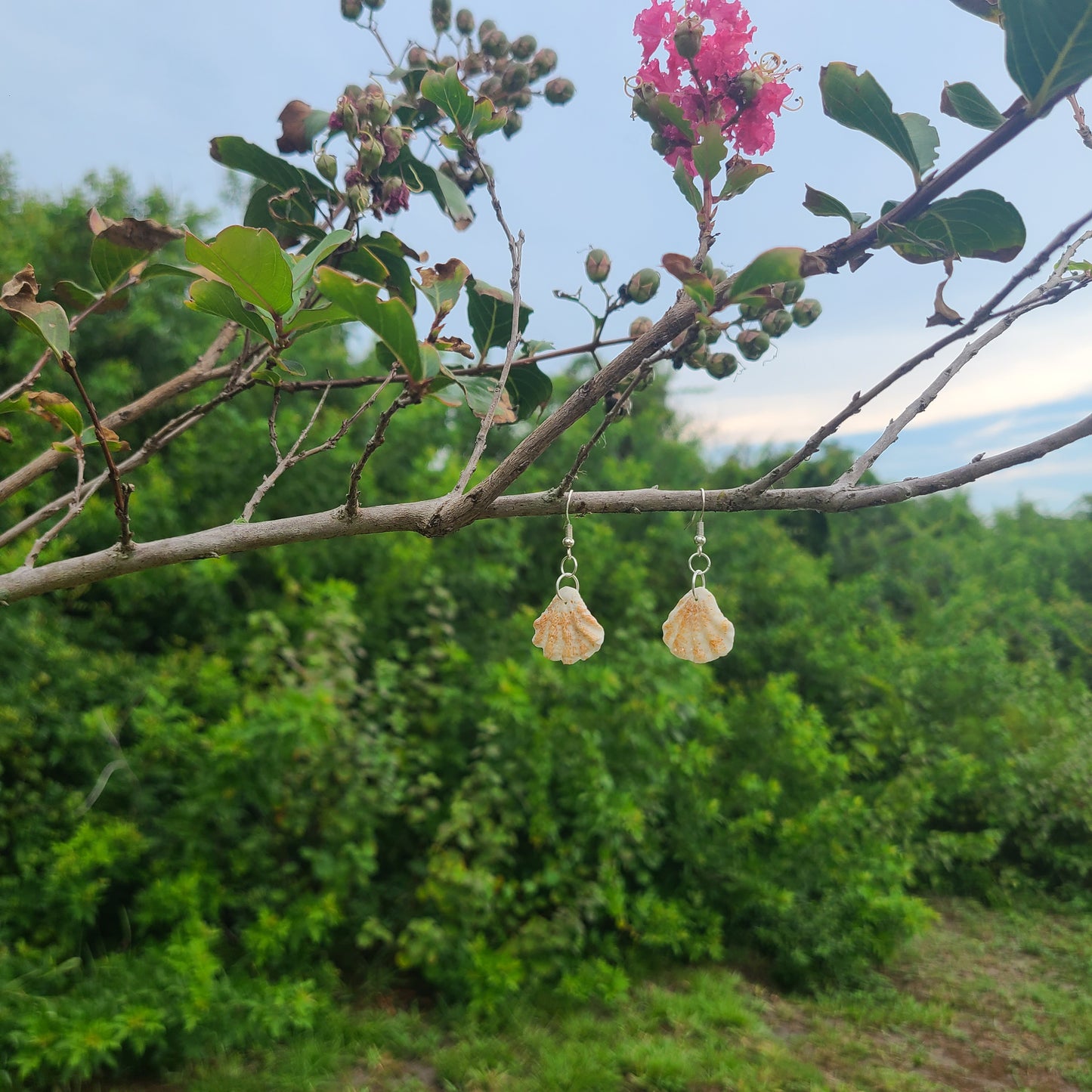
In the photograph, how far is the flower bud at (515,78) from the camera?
1.01 metres

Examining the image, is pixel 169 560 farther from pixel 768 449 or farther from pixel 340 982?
pixel 768 449

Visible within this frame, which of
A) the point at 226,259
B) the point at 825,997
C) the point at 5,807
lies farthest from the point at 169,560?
the point at 825,997

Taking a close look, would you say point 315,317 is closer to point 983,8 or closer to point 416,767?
point 983,8

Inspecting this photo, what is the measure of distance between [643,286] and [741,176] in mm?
188

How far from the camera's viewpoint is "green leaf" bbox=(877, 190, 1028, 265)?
66 centimetres

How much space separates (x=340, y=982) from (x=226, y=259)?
107 inches

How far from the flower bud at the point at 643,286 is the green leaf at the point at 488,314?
115 millimetres

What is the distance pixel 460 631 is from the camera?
11.5ft

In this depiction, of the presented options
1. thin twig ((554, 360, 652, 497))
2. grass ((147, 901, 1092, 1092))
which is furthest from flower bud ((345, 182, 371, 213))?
grass ((147, 901, 1092, 1092))

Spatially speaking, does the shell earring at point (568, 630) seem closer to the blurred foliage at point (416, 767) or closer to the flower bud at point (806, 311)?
the flower bud at point (806, 311)

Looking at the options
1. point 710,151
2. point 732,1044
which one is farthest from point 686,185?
point 732,1044

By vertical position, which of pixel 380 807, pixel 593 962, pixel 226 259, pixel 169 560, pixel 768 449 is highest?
pixel 768 449

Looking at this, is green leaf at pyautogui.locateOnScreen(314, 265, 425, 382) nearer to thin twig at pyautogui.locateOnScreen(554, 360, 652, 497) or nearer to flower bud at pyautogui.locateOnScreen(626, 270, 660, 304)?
thin twig at pyautogui.locateOnScreen(554, 360, 652, 497)

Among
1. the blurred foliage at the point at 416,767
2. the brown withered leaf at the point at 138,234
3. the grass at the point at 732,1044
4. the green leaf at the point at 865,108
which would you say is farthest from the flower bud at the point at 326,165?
the grass at the point at 732,1044
